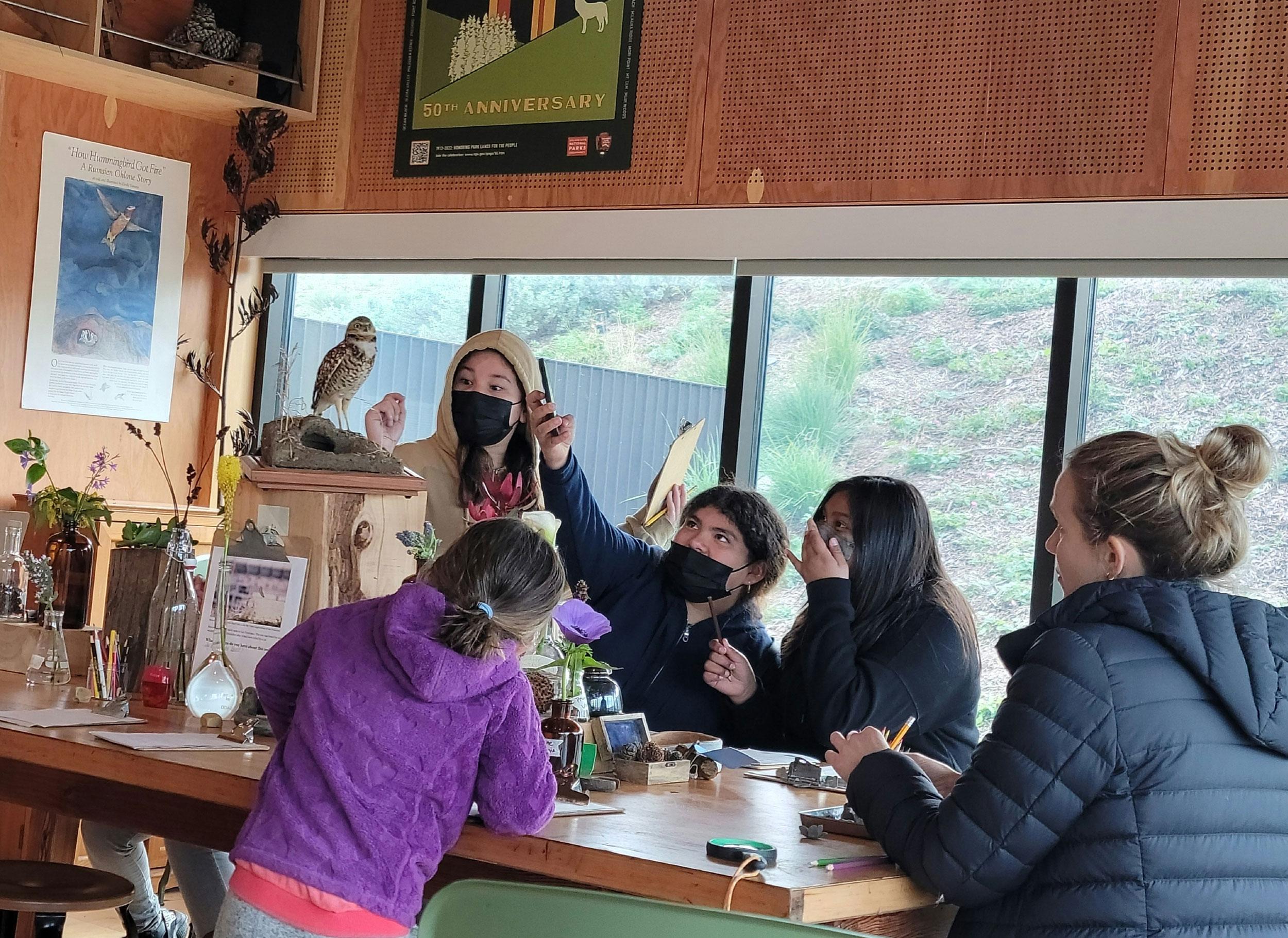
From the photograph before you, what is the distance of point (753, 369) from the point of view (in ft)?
14.6

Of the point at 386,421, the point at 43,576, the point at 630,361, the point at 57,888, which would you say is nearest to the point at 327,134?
the point at 630,361

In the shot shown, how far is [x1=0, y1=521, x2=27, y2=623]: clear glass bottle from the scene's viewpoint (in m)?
3.00

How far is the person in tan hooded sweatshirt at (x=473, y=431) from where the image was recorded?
10.4 ft

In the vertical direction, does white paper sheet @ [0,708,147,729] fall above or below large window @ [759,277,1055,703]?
below

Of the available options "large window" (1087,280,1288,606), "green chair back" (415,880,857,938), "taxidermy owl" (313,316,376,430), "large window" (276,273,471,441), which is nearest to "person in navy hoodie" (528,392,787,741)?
"taxidermy owl" (313,316,376,430)

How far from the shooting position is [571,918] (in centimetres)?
111

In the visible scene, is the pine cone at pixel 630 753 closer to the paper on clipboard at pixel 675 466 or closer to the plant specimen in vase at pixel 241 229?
the paper on clipboard at pixel 675 466

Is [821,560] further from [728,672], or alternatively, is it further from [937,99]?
[937,99]

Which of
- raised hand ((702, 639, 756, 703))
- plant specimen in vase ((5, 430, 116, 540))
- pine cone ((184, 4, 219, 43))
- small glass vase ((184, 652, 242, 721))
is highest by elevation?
pine cone ((184, 4, 219, 43))

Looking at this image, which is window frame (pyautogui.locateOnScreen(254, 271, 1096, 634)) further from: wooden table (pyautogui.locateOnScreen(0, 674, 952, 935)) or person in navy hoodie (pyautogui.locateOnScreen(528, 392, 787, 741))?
wooden table (pyautogui.locateOnScreen(0, 674, 952, 935))

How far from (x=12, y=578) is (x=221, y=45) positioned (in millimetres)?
2476

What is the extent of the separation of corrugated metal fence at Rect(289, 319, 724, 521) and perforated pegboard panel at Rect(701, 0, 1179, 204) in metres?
0.67

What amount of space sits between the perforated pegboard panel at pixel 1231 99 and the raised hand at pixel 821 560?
157 centimetres

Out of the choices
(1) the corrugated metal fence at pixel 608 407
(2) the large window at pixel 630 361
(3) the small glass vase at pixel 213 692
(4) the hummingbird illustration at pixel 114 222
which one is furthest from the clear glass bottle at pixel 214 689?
(4) the hummingbird illustration at pixel 114 222
